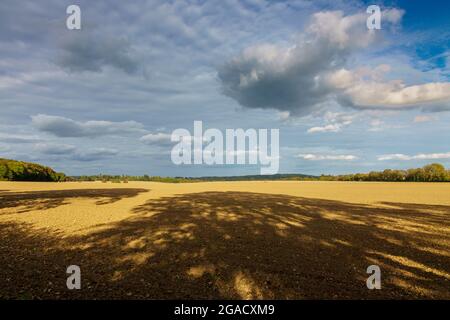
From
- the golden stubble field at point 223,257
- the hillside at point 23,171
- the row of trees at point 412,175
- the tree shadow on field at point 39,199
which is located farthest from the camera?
the row of trees at point 412,175

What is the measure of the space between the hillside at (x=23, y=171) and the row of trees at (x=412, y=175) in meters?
117

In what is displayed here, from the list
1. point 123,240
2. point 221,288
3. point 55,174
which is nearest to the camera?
point 221,288

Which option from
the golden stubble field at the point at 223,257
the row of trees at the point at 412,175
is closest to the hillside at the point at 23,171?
the golden stubble field at the point at 223,257

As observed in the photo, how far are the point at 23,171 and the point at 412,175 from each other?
130 m

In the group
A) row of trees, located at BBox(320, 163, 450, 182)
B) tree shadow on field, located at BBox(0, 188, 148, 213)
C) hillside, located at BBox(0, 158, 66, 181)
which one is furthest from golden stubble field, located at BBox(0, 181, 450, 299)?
row of trees, located at BBox(320, 163, 450, 182)

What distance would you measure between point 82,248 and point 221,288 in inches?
278

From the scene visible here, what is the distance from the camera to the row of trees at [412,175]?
85125mm

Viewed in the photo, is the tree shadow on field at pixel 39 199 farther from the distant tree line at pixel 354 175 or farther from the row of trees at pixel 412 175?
the row of trees at pixel 412 175

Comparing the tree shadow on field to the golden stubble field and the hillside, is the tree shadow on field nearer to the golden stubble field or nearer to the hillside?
the golden stubble field

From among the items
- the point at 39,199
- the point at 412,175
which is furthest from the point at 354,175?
the point at 39,199

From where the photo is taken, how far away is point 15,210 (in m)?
20.1

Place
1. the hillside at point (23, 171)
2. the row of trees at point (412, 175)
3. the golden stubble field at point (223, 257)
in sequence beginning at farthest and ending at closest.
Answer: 1. the row of trees at point (412, 175)
2. the hillside at point (23, 171)
3. the golden stubble field at point (223, 257)
